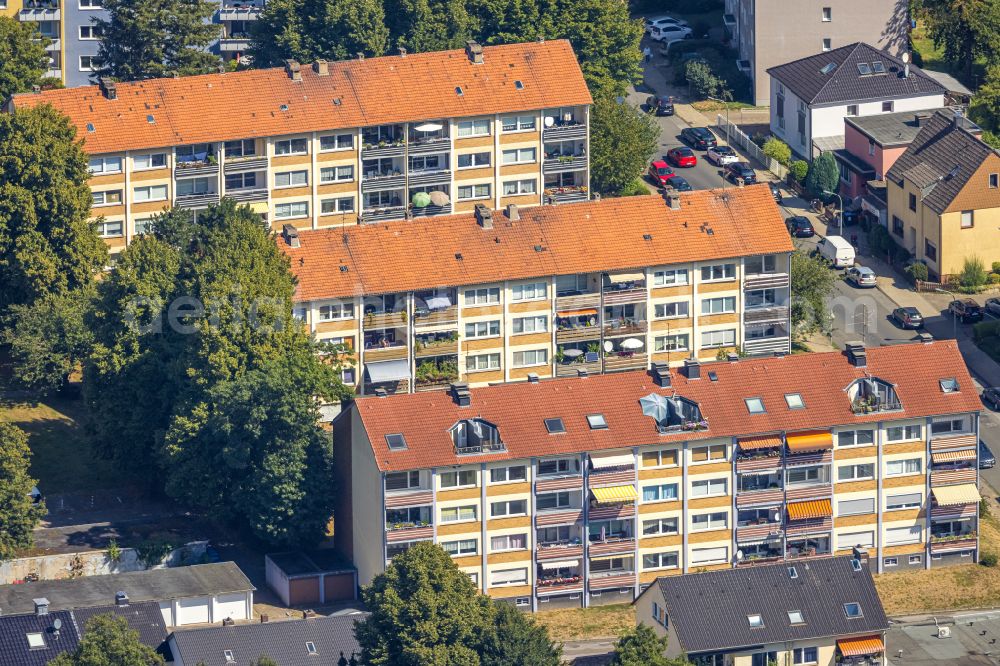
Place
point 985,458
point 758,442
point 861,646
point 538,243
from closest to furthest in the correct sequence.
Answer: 1. point 861,646
2. point 758,442
3. point 985,458
4. point 538,243

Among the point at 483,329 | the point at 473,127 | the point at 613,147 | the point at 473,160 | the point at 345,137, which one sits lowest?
the point at 483,329

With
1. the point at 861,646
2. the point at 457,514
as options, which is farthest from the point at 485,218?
the point at 861,646

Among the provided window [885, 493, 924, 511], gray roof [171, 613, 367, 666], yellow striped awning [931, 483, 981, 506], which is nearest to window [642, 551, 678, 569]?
window [885, 493, 924, 511]

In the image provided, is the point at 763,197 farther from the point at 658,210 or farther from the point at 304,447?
the point at 304,447

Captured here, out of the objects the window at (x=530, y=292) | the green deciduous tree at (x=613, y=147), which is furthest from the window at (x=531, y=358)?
the green deciduous tree at (x=613, y=147)

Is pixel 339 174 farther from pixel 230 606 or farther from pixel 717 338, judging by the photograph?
pixel 230 606

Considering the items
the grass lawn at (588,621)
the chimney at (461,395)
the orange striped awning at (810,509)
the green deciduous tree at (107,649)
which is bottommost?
the grass lawn at (588,621)

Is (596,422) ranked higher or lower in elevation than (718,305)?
lower

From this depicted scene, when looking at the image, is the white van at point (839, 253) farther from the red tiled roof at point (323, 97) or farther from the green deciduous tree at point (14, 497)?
the green deciduous tree at point (14, 497)
